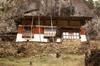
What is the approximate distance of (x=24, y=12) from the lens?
4025 cm

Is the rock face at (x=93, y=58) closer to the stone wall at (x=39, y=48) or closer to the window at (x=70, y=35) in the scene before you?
the stone wall at (x=39, y=48)

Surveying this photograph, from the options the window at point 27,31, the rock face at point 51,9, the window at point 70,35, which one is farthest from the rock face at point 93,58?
the rock face at point 51,9

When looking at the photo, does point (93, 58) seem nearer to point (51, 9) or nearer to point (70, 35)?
point (70, 35)

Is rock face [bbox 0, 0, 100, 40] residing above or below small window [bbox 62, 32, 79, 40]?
above

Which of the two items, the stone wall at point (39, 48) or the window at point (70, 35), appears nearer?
the stone wall at point (39, 48)

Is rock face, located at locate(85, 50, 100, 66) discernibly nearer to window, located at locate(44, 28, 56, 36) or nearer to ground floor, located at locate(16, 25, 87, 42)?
ground floor, located at locate(16, 25, 87, 42)

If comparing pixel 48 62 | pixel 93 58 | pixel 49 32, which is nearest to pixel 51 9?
pixel 49 32

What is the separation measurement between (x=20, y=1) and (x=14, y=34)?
1375 cm

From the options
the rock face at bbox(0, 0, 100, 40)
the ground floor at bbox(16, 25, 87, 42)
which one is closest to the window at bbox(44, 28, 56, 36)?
the ground floor at bbox(16, 25, 87, 42)

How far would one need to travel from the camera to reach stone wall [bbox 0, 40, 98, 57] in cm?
2111

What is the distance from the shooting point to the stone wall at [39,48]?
21.1 metres

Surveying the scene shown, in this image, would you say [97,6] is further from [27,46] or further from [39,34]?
[27,46]

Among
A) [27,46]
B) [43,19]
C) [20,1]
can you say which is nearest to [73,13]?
[43,19]

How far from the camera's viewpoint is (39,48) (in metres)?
21.7
